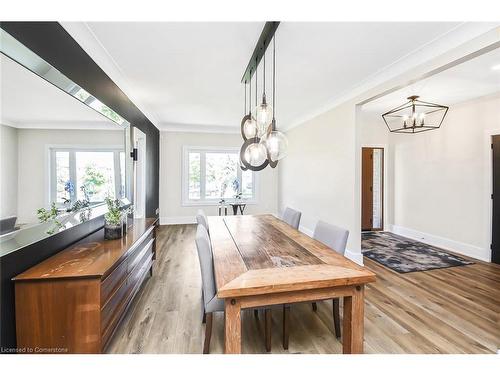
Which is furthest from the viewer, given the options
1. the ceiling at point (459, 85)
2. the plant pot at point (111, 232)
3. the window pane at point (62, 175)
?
the ceiling at point (459, 85)

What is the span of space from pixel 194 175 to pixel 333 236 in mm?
4872

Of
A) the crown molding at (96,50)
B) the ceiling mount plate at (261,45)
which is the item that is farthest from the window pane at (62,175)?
the ceiling mount plate at (261,45)

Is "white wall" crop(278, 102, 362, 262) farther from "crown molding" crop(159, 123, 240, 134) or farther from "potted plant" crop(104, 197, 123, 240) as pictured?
"potted plant" crop(104, 197, 123, 240)

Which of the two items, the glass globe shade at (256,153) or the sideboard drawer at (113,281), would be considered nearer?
the sideboard drawer at (113,281)

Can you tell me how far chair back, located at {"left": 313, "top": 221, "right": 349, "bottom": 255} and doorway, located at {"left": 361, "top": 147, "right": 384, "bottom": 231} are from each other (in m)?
3.78

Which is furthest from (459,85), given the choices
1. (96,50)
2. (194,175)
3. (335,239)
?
(194,175)

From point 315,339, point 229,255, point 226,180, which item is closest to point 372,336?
point 315,339

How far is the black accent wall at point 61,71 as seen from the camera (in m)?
1.30

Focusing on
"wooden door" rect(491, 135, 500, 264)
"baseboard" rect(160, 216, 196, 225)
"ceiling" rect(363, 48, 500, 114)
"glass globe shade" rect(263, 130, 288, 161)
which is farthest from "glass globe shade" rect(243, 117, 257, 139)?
"baseboard" rect(160, 216, 196, 225)

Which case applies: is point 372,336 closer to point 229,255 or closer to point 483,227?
point 229,255

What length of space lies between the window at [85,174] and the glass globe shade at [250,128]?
150 cm

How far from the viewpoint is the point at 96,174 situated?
2244 millimetres

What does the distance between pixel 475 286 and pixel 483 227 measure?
1.49 metres

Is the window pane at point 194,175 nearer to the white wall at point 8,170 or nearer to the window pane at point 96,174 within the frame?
the window pane at point 96,174
